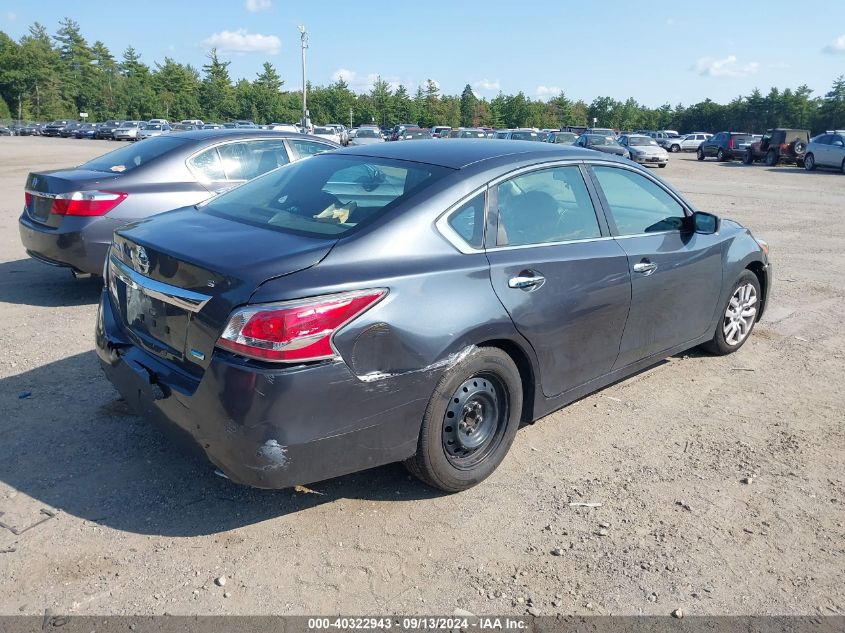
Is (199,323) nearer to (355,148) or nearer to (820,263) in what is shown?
(355,148)

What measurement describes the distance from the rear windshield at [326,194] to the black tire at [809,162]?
33.8m

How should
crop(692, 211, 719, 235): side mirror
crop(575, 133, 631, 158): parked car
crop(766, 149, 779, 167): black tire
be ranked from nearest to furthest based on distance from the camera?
crop(692, 211, 719, 235): side mirror < crop(575, 133, 631, 158): parked car < crop(766, 149, 779, 167): black tire

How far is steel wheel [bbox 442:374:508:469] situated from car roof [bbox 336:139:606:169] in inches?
46.6

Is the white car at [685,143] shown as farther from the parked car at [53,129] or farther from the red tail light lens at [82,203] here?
the parked car at [53,129]

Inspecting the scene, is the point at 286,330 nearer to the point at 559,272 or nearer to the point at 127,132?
the point at 559,272

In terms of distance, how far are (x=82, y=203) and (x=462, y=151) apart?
13.8 ft

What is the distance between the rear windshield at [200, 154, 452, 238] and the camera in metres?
3.41

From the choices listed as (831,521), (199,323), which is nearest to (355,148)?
(199,323)

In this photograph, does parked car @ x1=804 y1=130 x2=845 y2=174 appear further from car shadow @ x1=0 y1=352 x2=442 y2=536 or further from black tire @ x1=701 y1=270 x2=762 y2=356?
car shadow @ x1=0 y1=352 x2=442 y2=536

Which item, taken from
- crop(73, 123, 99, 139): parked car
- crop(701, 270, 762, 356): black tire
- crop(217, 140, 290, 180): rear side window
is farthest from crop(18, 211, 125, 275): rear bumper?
crop(73, 123, 99, 139): parked car

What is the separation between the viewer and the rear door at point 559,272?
3.56 m

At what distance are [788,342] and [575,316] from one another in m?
3.36

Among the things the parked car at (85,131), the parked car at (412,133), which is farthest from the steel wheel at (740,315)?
the parked car at (85,131)

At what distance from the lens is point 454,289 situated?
3236 mm
